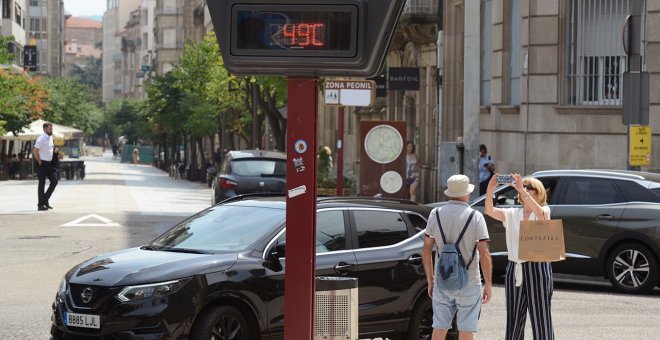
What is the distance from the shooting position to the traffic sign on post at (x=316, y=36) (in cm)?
640

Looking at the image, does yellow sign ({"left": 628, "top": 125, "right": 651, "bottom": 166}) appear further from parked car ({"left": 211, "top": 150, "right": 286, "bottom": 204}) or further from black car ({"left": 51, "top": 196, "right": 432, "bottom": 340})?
black car ({"left": 51, "top": 196, "right": 432, "bottom": 340})

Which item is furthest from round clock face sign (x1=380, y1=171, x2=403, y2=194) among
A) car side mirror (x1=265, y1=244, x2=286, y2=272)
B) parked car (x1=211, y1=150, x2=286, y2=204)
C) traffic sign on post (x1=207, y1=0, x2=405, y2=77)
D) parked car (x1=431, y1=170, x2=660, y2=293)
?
traffic sign on post (x1=207, y1=0, x2=405, y2=77)

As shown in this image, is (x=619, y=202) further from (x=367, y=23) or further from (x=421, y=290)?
(x=367, y=23)

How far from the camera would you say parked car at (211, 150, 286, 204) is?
27000 mm

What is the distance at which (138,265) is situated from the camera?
10.8 m

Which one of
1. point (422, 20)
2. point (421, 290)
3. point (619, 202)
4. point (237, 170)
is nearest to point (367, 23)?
point (421, 290)

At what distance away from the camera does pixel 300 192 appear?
6.65m

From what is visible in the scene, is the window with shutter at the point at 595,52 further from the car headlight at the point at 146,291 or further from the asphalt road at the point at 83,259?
the car headlight at the point at 146,291

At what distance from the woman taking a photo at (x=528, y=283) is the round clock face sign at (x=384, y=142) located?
15.0 meters

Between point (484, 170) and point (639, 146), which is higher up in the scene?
point (639, 146)

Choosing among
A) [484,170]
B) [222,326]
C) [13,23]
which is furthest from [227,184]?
[13,23]

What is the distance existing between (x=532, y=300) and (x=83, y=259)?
35.7 ft

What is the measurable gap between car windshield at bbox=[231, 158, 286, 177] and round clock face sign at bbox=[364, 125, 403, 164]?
2.51m

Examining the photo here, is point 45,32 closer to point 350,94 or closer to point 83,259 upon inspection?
point 350,94
